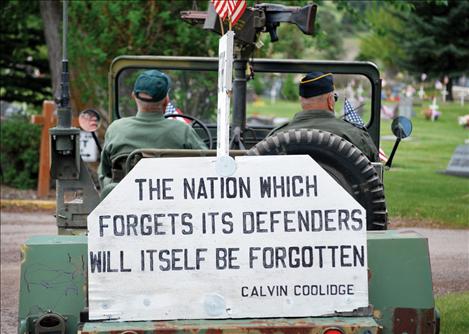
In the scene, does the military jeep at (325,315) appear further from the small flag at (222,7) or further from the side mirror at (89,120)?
the side mirror at (89,120)

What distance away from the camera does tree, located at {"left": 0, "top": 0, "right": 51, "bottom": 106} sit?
19484mm

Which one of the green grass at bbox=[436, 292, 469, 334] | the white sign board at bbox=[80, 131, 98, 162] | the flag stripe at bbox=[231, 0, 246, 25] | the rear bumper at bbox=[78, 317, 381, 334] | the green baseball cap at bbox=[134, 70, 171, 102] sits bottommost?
the green grass at bbox=[436, 292, 469, 334]

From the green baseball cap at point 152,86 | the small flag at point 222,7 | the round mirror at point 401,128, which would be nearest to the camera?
the small flag at point 222,7

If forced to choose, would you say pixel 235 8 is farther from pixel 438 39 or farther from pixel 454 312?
pixel 438 39

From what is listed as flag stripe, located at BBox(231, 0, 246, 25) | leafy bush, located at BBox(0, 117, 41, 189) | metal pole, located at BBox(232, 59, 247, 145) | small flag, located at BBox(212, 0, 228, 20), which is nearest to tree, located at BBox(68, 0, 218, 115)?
leafy bush, located at BBox(0, 117, 41, 189)

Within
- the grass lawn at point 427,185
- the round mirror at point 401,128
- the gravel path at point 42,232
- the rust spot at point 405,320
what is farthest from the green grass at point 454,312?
the grass lawn at point 427,185

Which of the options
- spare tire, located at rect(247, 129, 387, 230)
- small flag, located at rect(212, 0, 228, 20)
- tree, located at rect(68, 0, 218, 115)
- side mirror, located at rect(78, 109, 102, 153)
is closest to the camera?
small flag, located at rect(212, 0, 228, 20)

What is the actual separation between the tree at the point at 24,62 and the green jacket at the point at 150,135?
1333 cm

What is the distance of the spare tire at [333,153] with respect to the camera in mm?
5164

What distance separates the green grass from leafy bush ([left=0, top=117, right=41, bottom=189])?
961cm

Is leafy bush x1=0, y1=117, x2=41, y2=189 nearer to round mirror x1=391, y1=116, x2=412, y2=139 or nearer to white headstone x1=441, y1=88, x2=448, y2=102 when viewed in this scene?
round mirror x1=391, y1=116, x2=412, y2=139

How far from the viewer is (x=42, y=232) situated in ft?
44.4

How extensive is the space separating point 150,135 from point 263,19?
1.59 meters

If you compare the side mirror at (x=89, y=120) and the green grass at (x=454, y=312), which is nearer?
the side mirror at (x=89, y=120)
